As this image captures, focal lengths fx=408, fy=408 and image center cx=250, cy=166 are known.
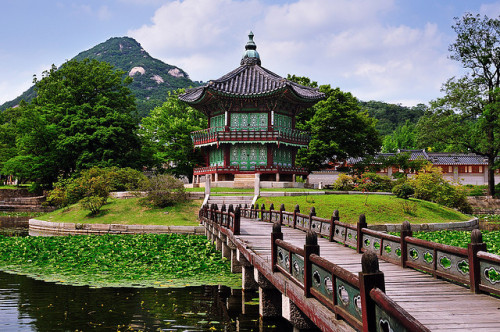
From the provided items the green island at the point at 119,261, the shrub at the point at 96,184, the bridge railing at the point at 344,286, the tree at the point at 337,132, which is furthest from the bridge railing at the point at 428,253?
the tree at the point at 337,132

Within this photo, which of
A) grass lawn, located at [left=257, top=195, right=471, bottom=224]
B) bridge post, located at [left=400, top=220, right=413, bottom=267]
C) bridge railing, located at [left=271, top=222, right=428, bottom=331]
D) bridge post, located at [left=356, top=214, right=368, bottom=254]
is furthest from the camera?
grass lawn, located at [left=257, top=195, right=471, bottom=224]

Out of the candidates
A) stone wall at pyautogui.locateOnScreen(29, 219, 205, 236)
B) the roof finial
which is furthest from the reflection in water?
the roof finial

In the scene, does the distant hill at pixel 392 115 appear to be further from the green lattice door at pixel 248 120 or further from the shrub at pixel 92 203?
the shrub at pixel 92 203

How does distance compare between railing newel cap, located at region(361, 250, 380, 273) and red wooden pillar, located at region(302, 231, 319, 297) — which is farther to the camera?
red wooden pillar, located at region(302, 231, 319, 297)

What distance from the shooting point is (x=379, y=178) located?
114 feet

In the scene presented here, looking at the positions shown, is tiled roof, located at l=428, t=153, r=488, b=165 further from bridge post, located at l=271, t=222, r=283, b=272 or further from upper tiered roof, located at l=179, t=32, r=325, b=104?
bridge post, located at l=271, t=222, r=283, b=272

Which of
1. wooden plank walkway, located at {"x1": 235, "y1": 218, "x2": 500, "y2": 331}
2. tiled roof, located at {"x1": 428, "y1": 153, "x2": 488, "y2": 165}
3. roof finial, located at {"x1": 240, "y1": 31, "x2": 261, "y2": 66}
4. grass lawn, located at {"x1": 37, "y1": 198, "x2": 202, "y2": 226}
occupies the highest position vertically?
roof finial, located at {"x1": 240, "y1": 31, "x2": 261, "y2": 66}

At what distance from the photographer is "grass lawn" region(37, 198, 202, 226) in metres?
25.9

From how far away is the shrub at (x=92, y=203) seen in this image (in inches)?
1073

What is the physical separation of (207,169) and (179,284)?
28311 millimetres

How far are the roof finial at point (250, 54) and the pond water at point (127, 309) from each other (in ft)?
121

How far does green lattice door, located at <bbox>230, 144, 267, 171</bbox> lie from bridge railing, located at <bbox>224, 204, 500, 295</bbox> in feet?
87.5

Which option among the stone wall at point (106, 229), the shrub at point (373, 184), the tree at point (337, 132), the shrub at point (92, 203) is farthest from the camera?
the tree at point (337, 132)

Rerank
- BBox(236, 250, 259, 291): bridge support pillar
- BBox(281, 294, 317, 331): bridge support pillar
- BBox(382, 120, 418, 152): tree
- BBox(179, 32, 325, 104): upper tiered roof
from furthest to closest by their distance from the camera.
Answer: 1. BBox(382, 120, 418, 152): tree
2. BBox(179, 32, 325, 104): upper tiered roof
3. BBox(236, 250, 259, 291): bridge support pillar
4. BBox(281, 294, 317, 331): bridge support pillar
